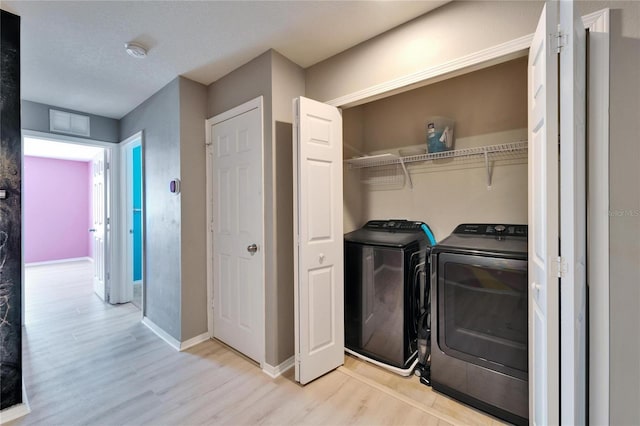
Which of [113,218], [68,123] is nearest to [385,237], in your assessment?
[113,218]

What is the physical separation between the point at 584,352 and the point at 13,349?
118 inches

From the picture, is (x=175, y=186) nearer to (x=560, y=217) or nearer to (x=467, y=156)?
(x=467, y=156)

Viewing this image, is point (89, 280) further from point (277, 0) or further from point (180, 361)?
point (277, 0)

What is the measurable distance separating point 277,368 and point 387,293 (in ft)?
3.29

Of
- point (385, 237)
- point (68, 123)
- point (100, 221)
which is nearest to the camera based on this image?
point (385, 237)

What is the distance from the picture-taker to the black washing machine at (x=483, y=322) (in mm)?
1562

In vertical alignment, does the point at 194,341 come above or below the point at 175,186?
below

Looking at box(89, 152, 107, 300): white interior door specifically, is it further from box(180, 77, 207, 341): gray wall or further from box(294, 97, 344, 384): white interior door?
box(294, 97, 344, 384): white interior door

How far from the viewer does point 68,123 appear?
10.6 ft

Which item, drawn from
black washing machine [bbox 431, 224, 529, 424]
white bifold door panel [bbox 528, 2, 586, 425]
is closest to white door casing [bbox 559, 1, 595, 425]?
white bifold door panel [bbox 528, 2, 586, 425]

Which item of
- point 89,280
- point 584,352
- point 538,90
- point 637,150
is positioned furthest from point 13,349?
point 89,280

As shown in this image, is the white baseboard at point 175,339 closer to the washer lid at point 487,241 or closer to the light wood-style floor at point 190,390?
the light wood-style floor at point 190,390

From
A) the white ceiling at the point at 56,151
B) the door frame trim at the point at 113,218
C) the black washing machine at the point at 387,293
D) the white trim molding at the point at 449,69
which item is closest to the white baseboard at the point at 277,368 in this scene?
the black washing machine at the point at 387,293

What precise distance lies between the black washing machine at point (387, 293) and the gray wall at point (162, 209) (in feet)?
5.13
